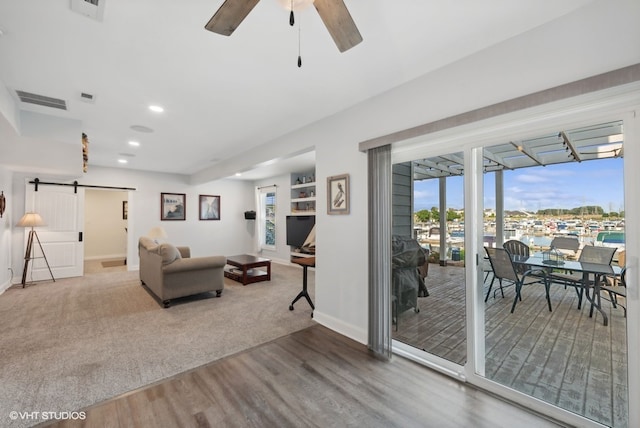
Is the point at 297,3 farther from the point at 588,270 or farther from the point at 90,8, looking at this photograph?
the point at 588,270

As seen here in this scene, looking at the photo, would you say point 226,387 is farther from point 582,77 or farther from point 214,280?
point 582,77

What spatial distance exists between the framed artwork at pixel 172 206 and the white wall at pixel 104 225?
1997 millimetres

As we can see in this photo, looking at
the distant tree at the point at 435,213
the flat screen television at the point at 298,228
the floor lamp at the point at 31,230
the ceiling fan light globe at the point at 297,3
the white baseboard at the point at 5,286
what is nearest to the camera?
the ceiling fan light globe at the point at 297,3

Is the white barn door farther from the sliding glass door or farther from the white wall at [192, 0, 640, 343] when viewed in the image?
the sliding glass door

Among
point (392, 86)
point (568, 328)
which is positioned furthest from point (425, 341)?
point (392, 86)

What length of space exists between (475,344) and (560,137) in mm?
1631

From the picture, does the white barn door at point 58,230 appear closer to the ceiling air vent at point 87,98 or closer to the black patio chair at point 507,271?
the ceiling air vent at point 87,98

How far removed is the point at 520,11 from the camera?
164 cm

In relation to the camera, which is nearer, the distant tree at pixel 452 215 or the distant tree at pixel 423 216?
the distant tree at pixel 452 215

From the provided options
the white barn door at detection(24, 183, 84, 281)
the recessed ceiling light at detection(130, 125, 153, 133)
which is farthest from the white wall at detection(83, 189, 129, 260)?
the recessed ceiling light at detection(130, 125, 153, 133)

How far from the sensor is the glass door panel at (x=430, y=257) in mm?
2410

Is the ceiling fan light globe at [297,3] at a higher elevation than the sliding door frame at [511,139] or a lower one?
higher

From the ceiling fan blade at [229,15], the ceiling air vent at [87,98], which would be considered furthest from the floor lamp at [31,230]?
the ceiling fan blade at [229,15]

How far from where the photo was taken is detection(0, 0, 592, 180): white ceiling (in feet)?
5.42
